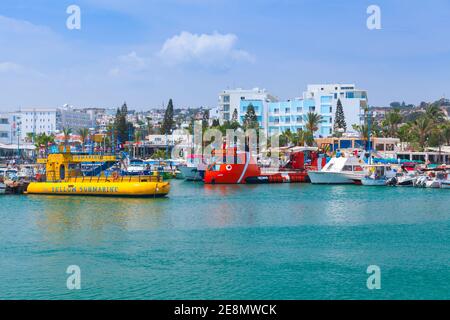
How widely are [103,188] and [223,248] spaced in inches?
877

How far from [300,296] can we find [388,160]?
188 feet

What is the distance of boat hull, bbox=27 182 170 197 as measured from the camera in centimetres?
4641

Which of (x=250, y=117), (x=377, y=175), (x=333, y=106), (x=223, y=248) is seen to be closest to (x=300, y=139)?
(x=250, y=117)

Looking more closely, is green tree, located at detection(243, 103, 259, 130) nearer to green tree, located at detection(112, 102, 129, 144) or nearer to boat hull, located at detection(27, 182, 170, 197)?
green tree, located at detection(112, 102, 129, 144)

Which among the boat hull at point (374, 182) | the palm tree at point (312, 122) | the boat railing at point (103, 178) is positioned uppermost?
the palm tree at point (312, 122)

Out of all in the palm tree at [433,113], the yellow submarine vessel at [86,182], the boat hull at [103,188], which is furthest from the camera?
the palm tree at [433,113]

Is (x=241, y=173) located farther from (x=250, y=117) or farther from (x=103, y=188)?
(x=250, y=117)

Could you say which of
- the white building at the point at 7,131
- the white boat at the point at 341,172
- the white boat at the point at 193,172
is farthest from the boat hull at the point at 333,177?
the white building at the point at 7,131

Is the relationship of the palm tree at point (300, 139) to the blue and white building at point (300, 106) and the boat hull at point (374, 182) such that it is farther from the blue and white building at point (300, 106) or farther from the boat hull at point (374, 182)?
the boat hull at point (374, 182)

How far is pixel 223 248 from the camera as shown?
27281 millimetres

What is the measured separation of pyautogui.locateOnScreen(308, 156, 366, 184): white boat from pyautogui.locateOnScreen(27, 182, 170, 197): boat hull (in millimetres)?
21534

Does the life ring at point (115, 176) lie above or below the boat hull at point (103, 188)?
above

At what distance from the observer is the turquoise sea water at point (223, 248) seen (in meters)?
20.9

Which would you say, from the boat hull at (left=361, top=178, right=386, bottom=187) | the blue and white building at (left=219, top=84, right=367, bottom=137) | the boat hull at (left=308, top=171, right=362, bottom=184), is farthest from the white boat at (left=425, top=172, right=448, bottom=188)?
the blue and white building at (left=219, top=84, right=367, bottom=137)
